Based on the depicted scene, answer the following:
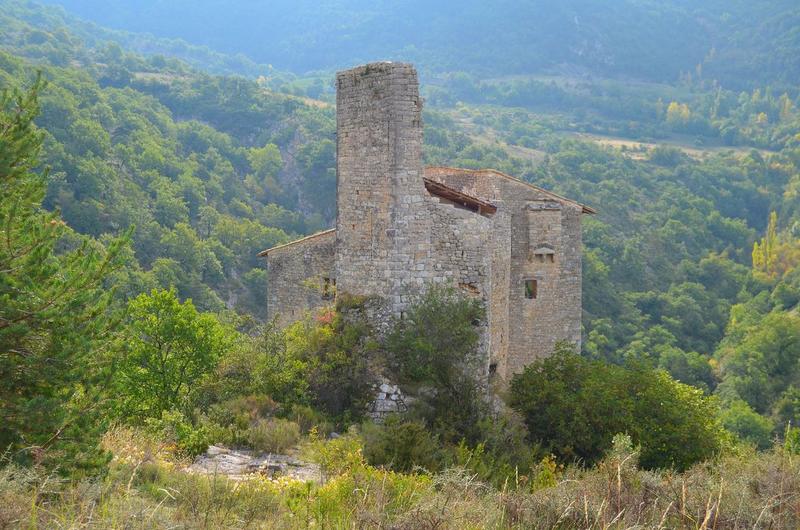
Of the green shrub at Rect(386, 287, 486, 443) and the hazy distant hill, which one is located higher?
the hazy distant hill

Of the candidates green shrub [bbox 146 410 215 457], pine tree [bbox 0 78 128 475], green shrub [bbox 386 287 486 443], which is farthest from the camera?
green shrub [bbox 386 287 486 443]

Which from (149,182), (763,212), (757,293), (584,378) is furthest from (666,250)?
(584,378)

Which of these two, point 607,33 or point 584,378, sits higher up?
point 607,33

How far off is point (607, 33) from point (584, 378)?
6348 inches

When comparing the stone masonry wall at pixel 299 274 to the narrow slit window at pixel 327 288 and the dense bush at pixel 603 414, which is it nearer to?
the narrow slit window at pixel 327 288

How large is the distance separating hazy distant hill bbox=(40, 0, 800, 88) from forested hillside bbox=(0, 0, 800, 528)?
43.0 inches

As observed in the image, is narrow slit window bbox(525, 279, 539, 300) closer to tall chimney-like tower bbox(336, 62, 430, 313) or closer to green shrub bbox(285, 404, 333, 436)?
tall chimney-like tower bbox(336, 62, 430, 313)

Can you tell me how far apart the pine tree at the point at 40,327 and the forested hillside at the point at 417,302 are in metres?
0.03

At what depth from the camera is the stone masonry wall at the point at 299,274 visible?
17.7 m

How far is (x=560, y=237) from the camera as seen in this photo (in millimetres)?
19453

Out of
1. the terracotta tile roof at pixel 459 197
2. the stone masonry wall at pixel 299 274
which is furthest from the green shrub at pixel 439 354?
the stone masonry wall at pixel 299 274

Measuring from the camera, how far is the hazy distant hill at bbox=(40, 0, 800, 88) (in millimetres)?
156750

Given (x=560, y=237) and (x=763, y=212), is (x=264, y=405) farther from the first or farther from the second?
(x=763, y=212)

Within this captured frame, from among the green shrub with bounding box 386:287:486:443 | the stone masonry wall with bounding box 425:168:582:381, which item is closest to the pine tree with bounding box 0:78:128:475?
the green shrub with bounding box 386:287:486:443
